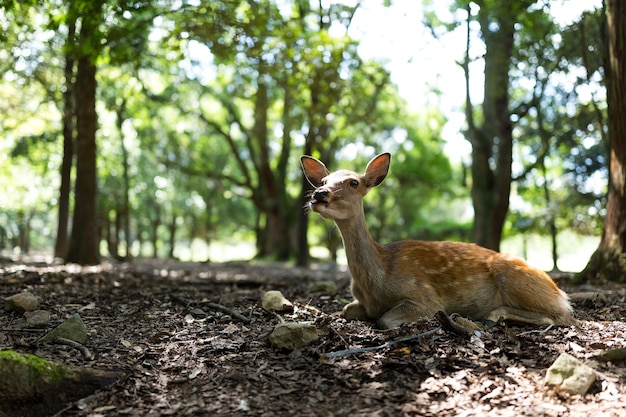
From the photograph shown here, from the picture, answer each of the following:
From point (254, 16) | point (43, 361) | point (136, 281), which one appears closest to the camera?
point (43, 361)

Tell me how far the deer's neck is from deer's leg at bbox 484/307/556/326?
1056 millimetres

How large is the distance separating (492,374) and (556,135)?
14.8 metres

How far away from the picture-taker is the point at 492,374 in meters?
3.82

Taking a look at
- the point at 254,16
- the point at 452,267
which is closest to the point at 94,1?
the point at 254,16

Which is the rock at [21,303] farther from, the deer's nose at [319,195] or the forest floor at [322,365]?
the deer's nose at [319,195]

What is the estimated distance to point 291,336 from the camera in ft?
14.2

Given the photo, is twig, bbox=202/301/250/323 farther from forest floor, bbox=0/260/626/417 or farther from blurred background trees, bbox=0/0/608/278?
blurred background trees, bbox=0/0/608/278

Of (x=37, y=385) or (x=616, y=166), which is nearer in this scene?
(x=37, y=385)

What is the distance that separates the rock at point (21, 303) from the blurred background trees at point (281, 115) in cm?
332

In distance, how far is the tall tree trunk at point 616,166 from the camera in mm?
7445

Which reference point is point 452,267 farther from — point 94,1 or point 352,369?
point 94,1

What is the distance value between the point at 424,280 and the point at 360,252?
2.19 ft

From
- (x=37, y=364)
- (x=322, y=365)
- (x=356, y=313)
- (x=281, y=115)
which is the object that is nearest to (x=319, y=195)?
(x=356, y=313)

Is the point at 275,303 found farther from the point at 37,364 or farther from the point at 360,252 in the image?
the point at 37,364
